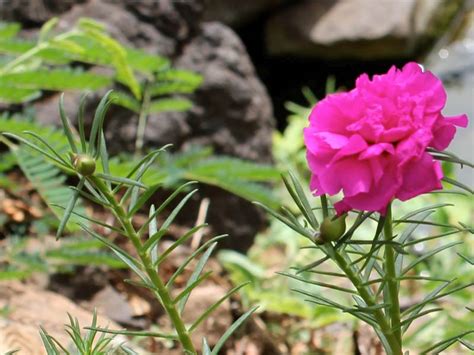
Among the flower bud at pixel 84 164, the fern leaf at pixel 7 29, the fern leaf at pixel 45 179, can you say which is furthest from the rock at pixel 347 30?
the flower bud at pixel 84 164

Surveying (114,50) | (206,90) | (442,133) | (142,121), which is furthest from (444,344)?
(206,90)

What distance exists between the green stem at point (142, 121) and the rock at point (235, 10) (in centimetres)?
193

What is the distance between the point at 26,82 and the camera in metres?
1.78

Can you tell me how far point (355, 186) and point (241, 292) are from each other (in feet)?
5.56

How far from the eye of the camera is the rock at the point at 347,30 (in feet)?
15.5

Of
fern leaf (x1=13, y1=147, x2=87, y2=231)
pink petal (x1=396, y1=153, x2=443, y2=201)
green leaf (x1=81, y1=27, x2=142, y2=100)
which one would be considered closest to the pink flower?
pink petal (x1=396, y1=153, x2=443, y2=201)

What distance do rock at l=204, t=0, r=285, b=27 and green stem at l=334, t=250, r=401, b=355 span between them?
3643 millimetres

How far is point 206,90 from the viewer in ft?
8.89

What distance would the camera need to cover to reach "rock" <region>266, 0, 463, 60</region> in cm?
473

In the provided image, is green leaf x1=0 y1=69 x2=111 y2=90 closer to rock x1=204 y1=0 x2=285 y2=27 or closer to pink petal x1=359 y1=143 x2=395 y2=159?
pink petal x1=359 y1=143 x2=395 y2=159

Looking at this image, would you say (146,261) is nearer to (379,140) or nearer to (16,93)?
(379,140)

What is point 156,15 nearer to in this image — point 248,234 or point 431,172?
point 248,234

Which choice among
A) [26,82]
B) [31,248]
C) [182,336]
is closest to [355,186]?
[182,336]

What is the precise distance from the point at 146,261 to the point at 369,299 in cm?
→ 18
